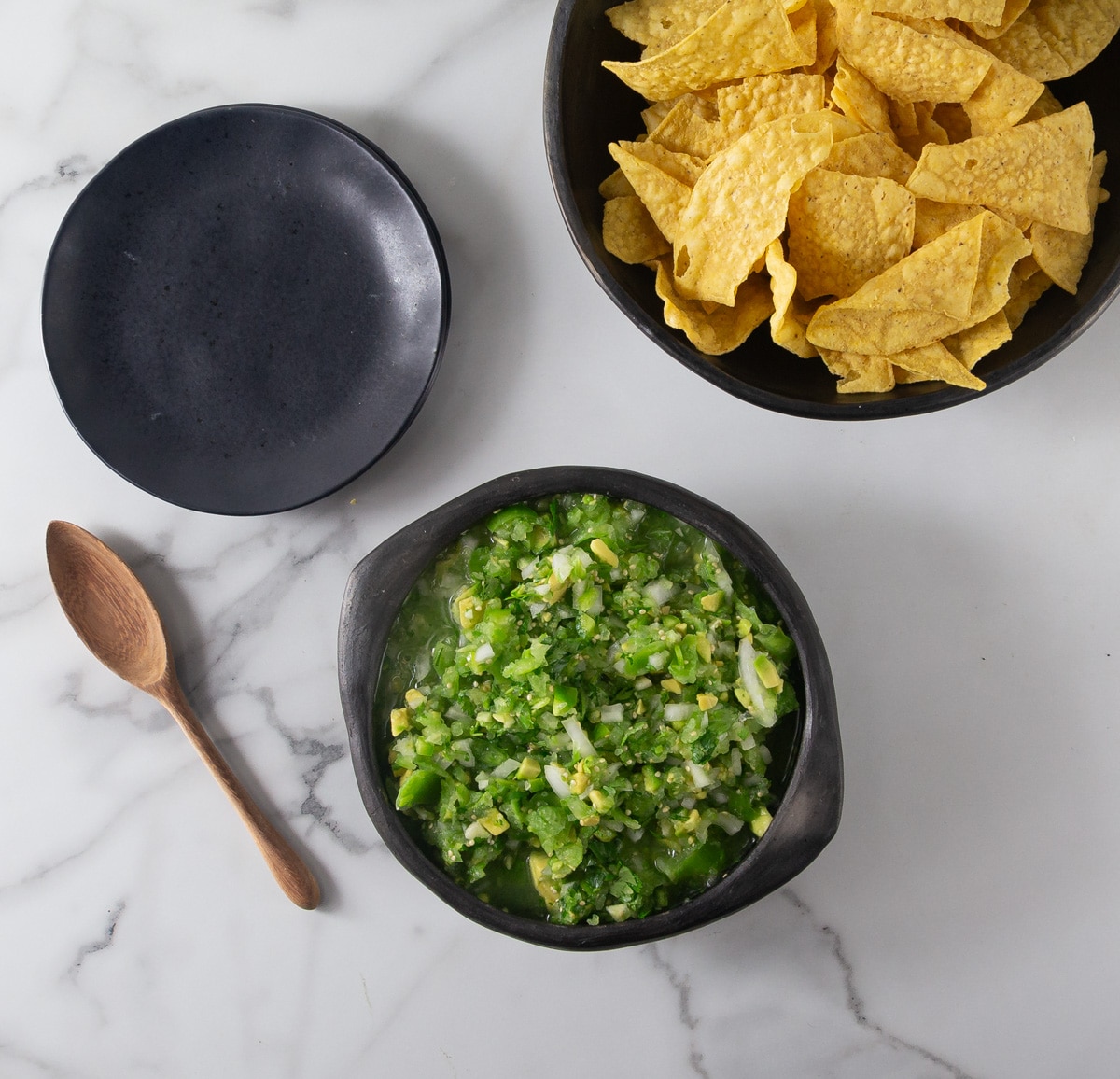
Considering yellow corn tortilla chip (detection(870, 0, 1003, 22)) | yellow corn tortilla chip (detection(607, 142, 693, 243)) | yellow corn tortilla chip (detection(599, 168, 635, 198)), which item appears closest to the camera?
yellow corn tortilla chip (detection(870, 0, 1003, 22))

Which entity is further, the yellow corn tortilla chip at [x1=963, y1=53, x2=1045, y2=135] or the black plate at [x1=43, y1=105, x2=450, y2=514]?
the black plate at [x1=43, y1=105, x2=450, y2=514]

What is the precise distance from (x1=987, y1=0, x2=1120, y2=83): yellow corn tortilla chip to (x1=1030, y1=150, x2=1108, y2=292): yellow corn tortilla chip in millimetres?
149

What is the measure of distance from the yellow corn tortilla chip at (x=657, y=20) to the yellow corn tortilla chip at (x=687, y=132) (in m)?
0.08

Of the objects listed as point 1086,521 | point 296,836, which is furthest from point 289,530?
point 1086,521

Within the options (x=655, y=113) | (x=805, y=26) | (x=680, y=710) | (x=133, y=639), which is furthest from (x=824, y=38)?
(x=133, y=639)

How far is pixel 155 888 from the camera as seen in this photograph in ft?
5.86

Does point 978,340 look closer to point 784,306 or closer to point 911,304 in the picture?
point 911,304

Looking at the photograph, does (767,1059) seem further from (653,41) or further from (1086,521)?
(653,41)

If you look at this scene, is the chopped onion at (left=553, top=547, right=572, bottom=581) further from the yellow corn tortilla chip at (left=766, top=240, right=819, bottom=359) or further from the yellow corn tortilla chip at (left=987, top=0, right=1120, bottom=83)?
the yellow corn tortilla chip at (left=987, top=0, right=1120, bottom=83)

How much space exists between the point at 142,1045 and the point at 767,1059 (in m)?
1.11

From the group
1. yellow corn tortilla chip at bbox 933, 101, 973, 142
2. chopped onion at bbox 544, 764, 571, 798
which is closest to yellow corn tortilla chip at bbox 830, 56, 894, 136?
yellow corn tortilla chip at bbox 933, 101, 973, 142

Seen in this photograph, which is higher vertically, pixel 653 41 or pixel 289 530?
pixel 653 41

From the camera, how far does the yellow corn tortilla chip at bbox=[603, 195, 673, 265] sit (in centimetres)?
142

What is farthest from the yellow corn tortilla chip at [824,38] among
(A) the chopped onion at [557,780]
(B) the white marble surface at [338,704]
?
(A) the chopped onion at [557,780]
